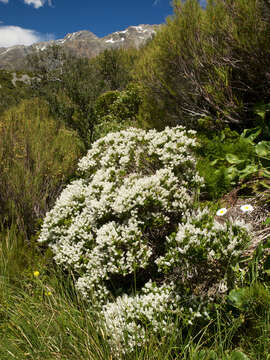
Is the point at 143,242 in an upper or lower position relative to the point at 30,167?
lower

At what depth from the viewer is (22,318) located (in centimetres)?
193

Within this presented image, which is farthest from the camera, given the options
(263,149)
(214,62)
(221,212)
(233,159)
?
(214,62)

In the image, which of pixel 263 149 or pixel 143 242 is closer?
pixel 143 242

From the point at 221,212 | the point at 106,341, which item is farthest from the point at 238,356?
the point at 221,212

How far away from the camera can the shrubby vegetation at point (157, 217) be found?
5.66ft

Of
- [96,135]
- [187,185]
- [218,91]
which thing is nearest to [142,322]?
[187,185]

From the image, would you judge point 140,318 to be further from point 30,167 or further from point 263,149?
point 30,167

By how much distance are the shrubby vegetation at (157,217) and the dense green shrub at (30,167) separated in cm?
2

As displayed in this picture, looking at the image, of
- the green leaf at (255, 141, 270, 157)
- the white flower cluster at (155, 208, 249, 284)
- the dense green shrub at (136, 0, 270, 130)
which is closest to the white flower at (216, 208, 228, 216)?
the white flower cluster at (155, 208, 249, 284)

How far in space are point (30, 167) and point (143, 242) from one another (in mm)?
2531

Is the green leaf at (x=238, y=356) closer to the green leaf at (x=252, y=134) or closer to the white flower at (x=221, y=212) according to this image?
the white flower at (x=221, y=212)

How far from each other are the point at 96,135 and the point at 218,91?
9.64ft

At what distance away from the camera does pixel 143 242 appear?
7.09 feet

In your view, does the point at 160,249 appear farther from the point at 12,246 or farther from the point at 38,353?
the point at 12,246
